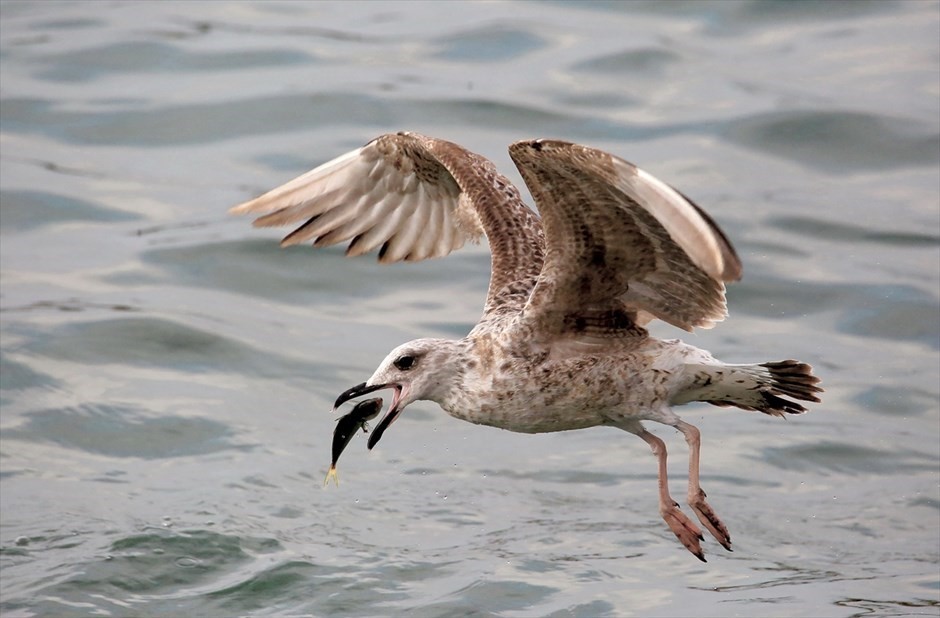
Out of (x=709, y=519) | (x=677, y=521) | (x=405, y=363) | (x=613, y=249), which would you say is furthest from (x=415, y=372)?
(x=709, y=519)

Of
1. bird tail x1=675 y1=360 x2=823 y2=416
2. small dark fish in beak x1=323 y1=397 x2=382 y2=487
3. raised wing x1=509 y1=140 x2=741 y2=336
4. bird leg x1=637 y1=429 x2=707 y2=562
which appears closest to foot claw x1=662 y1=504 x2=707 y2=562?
bird leg x1=637 y1=429 x2=707 y2=562

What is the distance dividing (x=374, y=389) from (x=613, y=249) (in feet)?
4.55

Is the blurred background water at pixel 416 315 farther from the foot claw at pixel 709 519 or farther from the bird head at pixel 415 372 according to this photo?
the bird head at pixel 415 372

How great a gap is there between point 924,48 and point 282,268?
852cm

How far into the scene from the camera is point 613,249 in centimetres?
750

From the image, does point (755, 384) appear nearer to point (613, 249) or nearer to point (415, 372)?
point (613, 249)

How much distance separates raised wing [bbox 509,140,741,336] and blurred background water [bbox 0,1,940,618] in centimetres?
259

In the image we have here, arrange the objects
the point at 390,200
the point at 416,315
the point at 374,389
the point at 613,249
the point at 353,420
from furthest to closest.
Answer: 1. the point at 416,315
2. the point at 390,200
3. the point at 353,420
4. the point at 374,389
5. the point at 613,249

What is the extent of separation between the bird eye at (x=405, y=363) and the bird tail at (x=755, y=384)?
4.45ft

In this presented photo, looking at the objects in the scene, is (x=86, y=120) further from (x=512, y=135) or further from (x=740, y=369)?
(x=740, y=369)

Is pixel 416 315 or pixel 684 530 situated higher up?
pixel 416 315

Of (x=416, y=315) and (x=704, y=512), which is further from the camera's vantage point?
(x=416, y=315)

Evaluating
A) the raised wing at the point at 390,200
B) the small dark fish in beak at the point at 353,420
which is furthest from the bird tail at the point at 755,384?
the raised wing at the point at 390,200

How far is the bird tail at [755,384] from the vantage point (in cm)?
781
